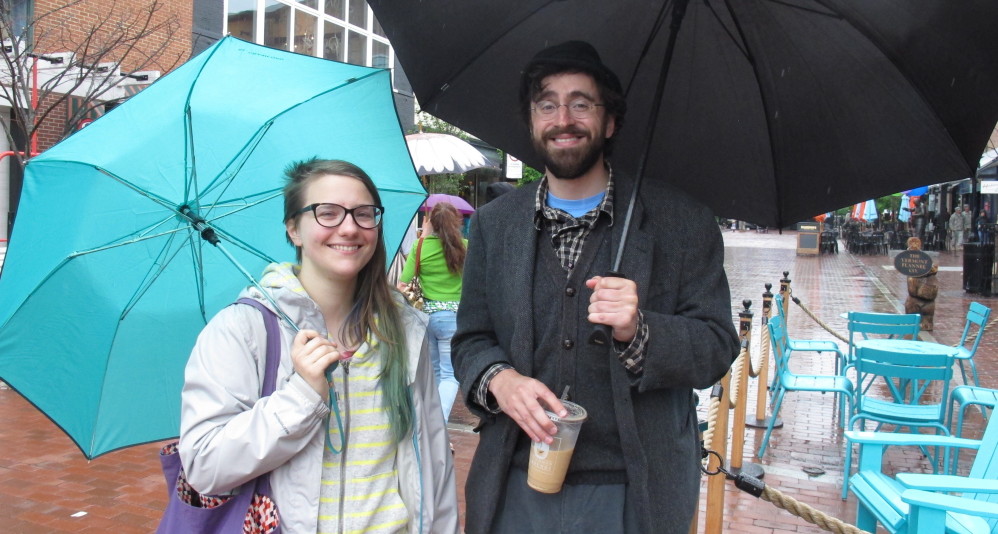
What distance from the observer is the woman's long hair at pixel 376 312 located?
6.75ft

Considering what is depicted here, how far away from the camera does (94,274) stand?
81.3 inches

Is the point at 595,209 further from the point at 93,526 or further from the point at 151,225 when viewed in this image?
the point at 93,526

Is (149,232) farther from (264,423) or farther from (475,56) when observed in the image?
(475,56)

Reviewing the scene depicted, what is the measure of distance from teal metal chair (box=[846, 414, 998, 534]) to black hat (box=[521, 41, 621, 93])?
2.07m

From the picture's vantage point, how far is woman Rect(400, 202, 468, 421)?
236 inches

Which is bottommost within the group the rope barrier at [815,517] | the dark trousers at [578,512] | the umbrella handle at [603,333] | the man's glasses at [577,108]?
the rope barrier at [815,517]

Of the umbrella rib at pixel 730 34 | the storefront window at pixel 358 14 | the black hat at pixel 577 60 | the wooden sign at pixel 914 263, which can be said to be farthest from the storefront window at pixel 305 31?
the black hat at pixel 577 60

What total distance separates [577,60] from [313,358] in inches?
39.9

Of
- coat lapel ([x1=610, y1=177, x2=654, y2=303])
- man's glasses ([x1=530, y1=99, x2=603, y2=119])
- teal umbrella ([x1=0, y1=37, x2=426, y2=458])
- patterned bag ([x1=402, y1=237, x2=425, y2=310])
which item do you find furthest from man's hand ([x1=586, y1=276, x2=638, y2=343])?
patterned bag ([x1=402, y1=237, x2=425, y2=310])

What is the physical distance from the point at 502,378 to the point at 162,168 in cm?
105

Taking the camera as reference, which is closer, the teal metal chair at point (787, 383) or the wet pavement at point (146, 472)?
the wet pavement at point (146, 472)

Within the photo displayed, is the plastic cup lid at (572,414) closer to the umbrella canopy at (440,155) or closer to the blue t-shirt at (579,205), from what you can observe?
the blue t-shirt at (579,205)

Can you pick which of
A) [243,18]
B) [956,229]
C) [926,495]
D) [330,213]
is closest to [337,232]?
[330,213]

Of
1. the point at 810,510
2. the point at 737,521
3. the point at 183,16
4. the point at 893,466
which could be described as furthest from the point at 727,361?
the point at 183,16
